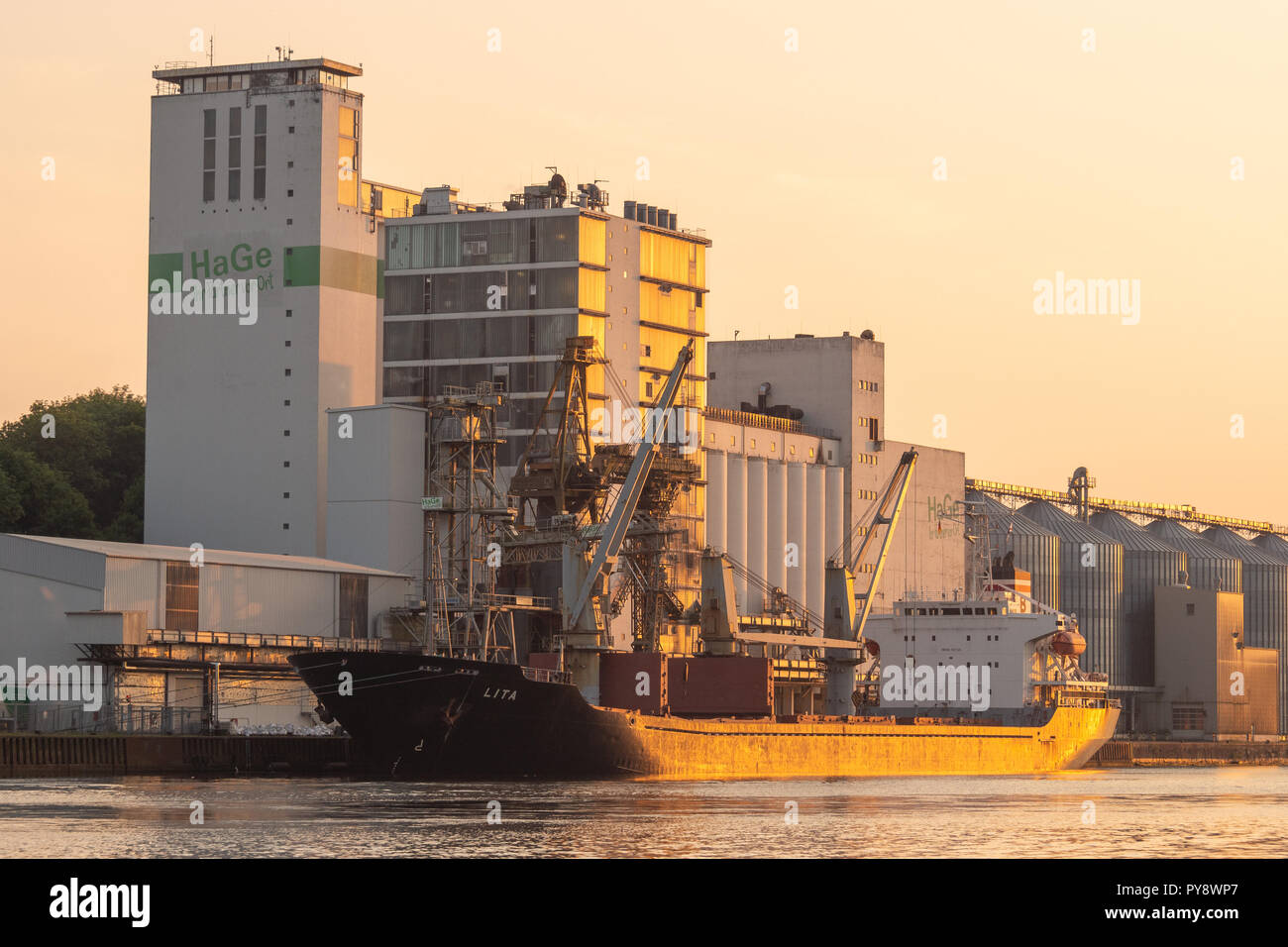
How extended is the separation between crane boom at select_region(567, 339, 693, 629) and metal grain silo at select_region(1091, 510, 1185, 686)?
82.6 meters

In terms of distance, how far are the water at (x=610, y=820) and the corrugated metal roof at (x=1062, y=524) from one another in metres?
92.2

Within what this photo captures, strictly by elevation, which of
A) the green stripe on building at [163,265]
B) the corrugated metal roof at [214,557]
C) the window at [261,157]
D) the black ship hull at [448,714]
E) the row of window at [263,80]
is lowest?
the black ship hull at [448,714]

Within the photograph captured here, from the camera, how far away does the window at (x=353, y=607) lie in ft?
287

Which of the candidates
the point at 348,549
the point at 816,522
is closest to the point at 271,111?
the point at 348,549

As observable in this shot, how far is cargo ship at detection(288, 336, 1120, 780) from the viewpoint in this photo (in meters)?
67.2

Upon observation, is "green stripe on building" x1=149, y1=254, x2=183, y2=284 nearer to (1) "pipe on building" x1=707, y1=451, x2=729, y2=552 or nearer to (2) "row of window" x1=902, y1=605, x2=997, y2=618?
(1) "pipe on building" x1=707, y1=451, x2=729, y2=552

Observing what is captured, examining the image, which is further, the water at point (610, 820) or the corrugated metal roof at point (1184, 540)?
the corrugated metal roof at point (1184, 540)

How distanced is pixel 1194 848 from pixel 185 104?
245 ft

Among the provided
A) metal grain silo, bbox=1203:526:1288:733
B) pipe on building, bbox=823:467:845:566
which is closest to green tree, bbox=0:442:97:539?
pipe on building, bbox=823:467:845:566

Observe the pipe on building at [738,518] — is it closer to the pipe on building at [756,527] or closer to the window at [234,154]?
the pipe on building at [756,527]

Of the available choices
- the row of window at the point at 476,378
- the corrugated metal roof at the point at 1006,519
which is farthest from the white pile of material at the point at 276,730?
the corrugated metal roof at the point at 1006,519
